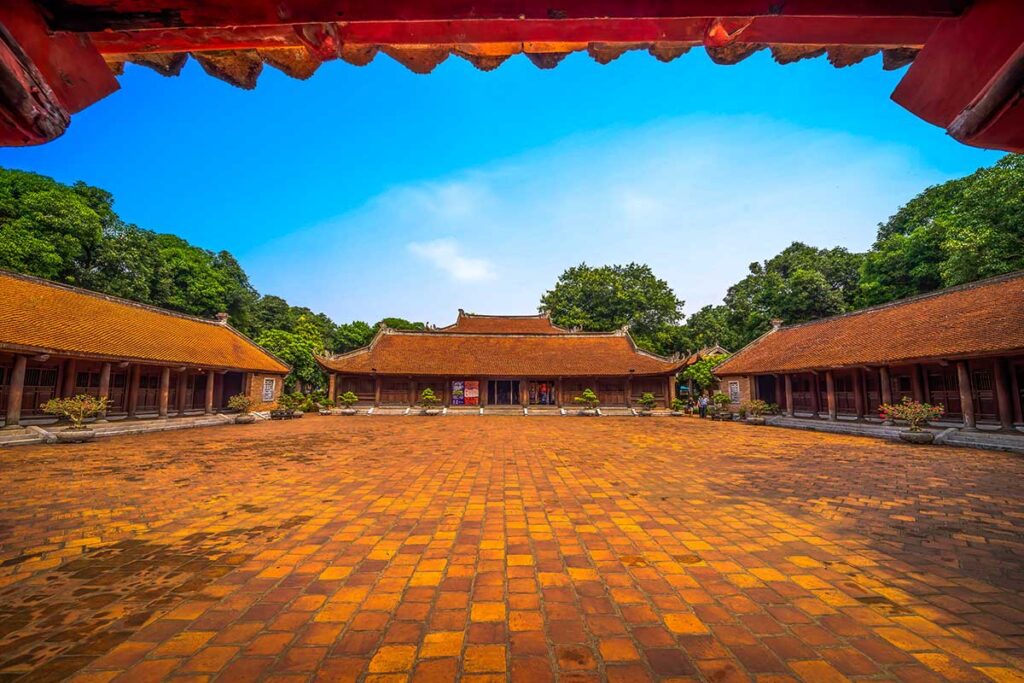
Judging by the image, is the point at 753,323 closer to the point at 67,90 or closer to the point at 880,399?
the point at 880,399

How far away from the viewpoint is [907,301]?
695 inches

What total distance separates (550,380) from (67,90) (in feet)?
86.4

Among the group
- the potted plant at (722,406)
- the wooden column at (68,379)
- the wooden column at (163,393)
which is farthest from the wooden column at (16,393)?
the potted plant at (722,406)

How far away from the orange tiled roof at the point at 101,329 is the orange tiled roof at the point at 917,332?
27.1m

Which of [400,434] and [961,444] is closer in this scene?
[961,444]

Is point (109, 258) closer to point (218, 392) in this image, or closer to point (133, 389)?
point (218, 392)

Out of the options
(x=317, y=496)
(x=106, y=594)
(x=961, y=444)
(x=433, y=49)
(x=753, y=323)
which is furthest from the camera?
(x=753, y=323)

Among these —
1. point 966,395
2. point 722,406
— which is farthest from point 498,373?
point 966,395

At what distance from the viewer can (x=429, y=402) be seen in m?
26.3

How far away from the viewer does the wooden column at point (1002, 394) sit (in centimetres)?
1206

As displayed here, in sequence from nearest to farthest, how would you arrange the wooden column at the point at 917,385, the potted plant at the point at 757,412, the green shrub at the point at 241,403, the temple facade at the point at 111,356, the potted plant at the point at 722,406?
the temple facade at the point at 111,356, the wooden column at the point at 917,385, the potted plant at the point at 757,412, the green shrub at the point at 241,403, the potted plant at the point at 722,406

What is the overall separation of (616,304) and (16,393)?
38.7 meters

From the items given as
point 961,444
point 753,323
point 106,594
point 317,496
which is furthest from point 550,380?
point 106,594

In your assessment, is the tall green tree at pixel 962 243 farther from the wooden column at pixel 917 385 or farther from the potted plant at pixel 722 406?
the potted plant at pixel 722 406
